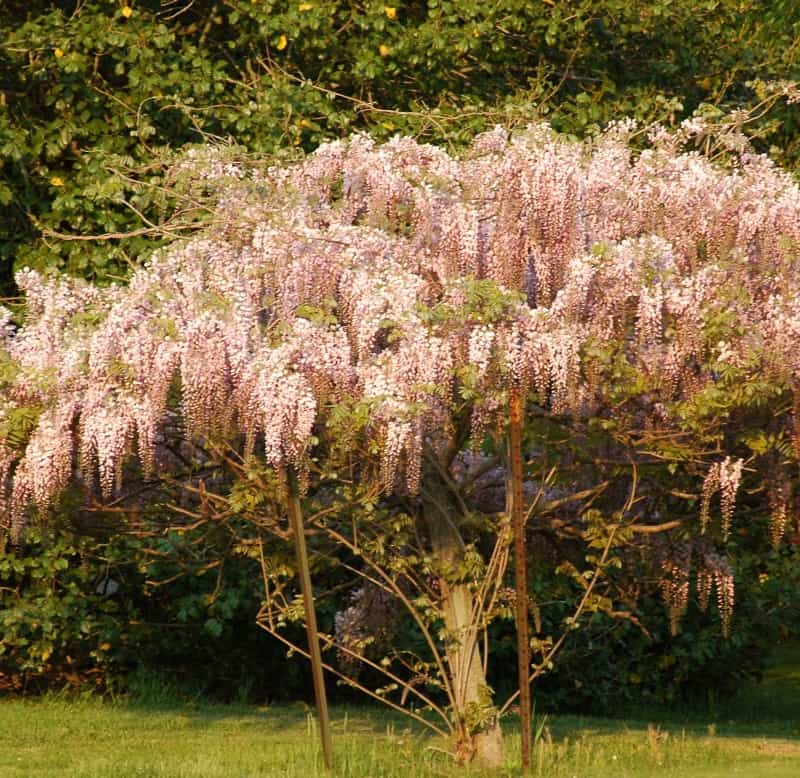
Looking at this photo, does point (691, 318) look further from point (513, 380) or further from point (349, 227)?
point (349, 227)

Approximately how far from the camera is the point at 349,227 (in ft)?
29.8

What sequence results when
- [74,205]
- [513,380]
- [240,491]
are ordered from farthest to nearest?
[74,205] < [240,491] < [513,380]

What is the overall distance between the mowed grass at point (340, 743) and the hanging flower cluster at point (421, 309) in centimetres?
194

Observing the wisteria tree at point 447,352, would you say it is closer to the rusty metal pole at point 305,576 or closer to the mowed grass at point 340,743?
the rusty metal pole at point 305,576

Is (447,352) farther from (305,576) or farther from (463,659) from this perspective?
(463,659)

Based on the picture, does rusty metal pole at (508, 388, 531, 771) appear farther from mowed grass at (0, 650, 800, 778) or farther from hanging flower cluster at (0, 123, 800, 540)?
mowed grass at (0, 650, 800, 778)

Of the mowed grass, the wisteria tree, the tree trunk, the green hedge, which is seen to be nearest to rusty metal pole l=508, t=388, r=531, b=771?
the wisteria tree

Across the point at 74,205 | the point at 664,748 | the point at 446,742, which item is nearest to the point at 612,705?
the point at 664,748

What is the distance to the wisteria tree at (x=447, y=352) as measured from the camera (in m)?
8.58

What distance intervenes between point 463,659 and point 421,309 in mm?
2296

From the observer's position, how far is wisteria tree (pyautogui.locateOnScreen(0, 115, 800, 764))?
8578 millimetres

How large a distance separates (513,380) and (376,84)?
6.70 metres

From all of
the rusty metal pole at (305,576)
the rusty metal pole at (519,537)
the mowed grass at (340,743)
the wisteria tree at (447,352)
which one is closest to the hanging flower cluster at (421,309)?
the wisteria tree at (447,352)

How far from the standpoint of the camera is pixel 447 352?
8570 mm
